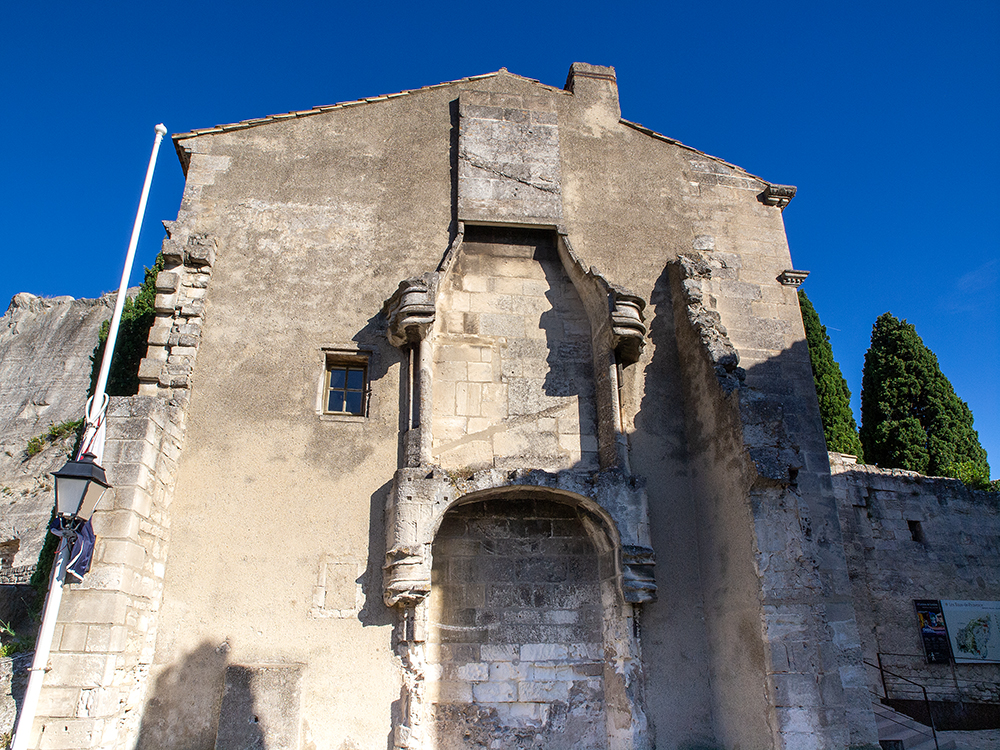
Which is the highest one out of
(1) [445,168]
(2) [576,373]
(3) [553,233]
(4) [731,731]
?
(1) [445,168]

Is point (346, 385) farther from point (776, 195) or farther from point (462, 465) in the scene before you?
point (776, 195)

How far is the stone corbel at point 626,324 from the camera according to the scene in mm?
7570

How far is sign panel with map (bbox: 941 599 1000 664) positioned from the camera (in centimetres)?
1110

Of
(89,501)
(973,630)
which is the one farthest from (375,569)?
(973,630)

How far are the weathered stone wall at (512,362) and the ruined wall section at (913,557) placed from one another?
6.65 meters

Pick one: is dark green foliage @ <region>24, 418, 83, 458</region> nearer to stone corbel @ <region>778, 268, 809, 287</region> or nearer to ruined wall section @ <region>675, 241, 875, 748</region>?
ruined wall section @ <region>675, 241, 875, 748</region>

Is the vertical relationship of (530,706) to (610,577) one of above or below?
below

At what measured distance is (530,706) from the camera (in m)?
6.80

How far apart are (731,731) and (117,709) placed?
5.33m

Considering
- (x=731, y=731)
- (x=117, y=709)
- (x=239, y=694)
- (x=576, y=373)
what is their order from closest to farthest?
1. (x=117, y=709)
2. (x=239, y=694)
3. (x=731, y=731)
4. (x=576, y=373)

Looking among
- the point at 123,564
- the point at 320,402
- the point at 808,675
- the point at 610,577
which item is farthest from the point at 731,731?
the point at 123,564

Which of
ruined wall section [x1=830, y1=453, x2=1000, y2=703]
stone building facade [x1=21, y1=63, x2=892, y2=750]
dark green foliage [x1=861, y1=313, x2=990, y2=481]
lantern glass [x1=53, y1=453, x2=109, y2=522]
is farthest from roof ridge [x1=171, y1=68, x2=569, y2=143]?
Result: dark green foliage [x1=861, y1=313, x2=990, y2=481]

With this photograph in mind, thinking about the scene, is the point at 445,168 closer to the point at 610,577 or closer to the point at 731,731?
the point at 610,577

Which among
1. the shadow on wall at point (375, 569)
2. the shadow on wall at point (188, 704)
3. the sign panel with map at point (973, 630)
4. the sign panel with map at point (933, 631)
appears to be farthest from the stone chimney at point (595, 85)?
the sign panel with map at point (973, 630)
